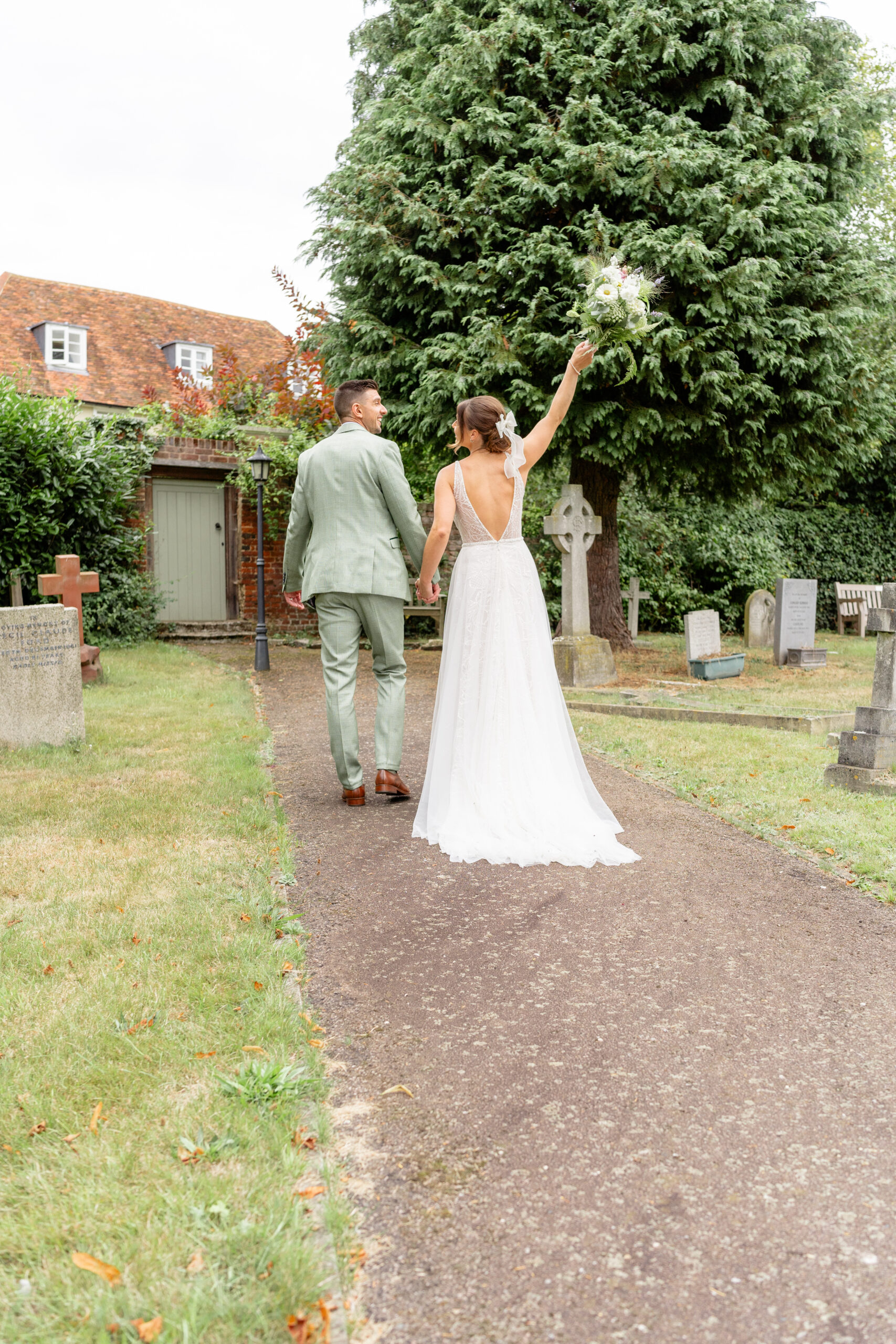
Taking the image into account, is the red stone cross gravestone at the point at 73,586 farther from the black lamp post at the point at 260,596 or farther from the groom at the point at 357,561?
the groom at the point at 357,561

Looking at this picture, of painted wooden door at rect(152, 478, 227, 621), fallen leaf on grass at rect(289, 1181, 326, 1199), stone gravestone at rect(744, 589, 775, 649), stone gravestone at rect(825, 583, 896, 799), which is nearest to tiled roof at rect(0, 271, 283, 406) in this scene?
painted wooden door at rect(152, 478, 227, 621)

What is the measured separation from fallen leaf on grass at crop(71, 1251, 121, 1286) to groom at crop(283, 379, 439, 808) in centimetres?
367

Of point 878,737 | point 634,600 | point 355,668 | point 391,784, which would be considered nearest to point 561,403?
point 355,668

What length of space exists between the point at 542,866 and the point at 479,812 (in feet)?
1.55

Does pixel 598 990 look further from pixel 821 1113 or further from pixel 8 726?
pixel 8 726

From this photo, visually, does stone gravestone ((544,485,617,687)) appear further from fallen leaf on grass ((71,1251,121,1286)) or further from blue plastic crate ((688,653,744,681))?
fallen leaf on grass ((71,1251,121,1286))

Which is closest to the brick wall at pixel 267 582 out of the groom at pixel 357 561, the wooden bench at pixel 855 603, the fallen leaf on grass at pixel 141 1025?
the wooden bench at pixel 855 603

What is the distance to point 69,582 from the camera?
9.81 metres

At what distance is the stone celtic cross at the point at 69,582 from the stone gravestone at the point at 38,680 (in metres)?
2.36

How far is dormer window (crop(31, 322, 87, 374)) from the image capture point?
936 inches

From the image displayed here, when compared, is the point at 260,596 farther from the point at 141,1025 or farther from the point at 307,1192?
the point at 307,1192

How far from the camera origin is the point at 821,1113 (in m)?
2.55

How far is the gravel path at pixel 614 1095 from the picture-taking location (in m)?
1.91

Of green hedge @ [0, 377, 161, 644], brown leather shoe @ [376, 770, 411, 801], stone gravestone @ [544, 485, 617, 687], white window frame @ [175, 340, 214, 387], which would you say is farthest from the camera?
white window frame @ [175, 340, 214, 387]
